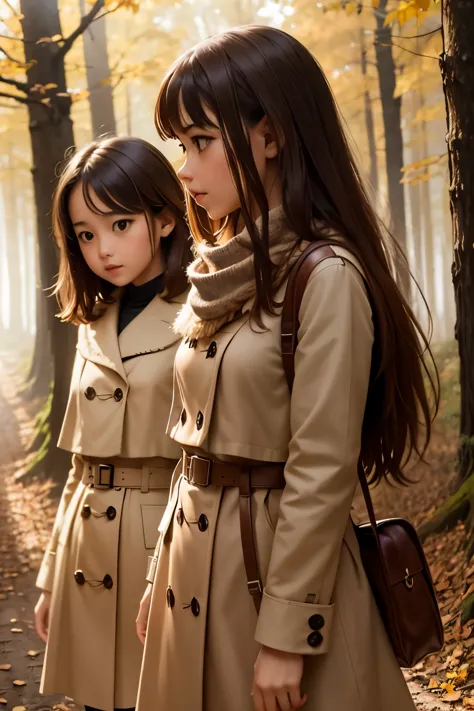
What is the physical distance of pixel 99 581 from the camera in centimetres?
234

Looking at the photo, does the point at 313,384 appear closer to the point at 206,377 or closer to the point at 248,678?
the point at 206,377

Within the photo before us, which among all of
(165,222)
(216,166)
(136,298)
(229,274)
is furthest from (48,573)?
(216,166)

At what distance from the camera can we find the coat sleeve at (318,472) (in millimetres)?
1419

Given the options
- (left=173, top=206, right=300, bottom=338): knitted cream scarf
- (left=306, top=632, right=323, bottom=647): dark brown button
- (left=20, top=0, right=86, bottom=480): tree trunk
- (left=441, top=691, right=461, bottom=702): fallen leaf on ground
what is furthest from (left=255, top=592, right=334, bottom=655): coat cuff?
(left=20, top=0, right=86, bottom=480): tree trunk

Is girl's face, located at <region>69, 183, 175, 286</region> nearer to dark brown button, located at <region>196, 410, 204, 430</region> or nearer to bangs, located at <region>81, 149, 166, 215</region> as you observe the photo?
bangs, located at <region>81, 149, 166, 215</region>

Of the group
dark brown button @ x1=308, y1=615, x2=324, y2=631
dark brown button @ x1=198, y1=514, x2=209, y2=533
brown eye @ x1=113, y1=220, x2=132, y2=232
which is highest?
brown eye @ x1=113, y1=220, x2=132, y2=232

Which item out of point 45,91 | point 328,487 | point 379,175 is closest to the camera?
point 328,487

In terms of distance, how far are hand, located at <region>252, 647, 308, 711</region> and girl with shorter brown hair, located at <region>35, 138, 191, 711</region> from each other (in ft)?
2.93

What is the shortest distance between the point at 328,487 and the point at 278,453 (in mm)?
150

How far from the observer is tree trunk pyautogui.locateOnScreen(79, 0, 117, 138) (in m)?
5.29

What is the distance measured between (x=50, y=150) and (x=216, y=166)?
12.2ft

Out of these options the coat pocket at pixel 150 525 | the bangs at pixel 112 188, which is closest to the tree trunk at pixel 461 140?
the bangs at pixel 112 188

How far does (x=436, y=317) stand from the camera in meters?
5.45

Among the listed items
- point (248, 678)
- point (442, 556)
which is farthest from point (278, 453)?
point (442, 556)
